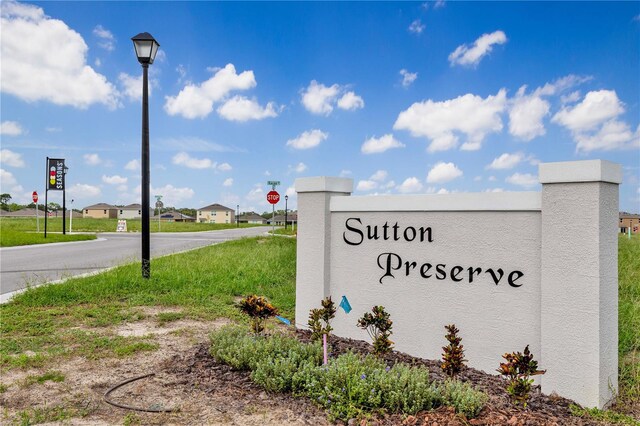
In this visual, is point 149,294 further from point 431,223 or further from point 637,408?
point 637,408

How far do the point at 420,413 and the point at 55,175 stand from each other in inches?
1333

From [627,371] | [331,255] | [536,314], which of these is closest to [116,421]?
[331,255]

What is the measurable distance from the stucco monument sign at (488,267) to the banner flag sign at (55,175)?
1188 inches

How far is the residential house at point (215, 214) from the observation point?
124238 millimetres

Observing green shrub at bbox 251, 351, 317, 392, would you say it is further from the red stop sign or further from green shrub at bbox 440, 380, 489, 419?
the red stop sign

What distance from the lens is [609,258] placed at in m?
4.38

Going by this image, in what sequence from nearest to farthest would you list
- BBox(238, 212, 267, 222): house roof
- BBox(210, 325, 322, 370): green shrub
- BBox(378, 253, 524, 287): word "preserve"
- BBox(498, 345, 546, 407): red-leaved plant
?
BBox(498, 345, 546, 407): red-leaved plant → BBox(210, 325, 322, 370): green shrub → BBox(378, 253, 524, 287): word "preserve" → BBox(238, 212, 267, 222): house roof

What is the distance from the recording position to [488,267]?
5.06 metres

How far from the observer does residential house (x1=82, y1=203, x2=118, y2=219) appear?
127m

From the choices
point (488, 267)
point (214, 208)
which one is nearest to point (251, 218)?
point (214, 208)

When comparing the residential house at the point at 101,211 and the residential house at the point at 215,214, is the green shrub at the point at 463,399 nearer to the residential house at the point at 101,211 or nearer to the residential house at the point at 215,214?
the residential house at the point at 215,214

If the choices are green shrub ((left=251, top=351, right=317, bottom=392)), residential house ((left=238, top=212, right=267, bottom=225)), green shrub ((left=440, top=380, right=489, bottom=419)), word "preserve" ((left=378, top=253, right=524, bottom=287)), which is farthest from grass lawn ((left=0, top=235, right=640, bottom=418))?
residential house ((left=238, top=212, right=267, bottom=225))

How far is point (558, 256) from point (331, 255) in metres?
3.09

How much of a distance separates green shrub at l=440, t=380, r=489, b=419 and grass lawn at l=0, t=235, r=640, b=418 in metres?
1.80
